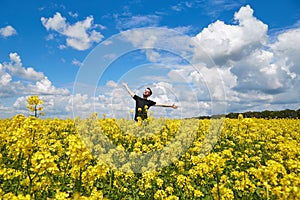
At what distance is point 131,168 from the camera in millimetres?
6941

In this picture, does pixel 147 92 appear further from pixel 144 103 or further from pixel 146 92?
pixel 144 103

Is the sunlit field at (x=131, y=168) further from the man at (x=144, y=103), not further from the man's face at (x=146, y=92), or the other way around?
the man's face at (x=146, y=92)

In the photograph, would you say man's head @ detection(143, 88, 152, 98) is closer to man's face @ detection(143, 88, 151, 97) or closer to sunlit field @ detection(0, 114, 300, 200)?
man's face @ detection(143, 88, 151, 97)

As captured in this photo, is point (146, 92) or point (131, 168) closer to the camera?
point (131, 168)

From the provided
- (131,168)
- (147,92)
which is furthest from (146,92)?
(131,168)

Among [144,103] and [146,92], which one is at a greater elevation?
[146,92]

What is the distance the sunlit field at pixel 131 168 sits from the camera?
3783 mm

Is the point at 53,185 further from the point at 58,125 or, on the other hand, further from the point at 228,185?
the point at 58,125

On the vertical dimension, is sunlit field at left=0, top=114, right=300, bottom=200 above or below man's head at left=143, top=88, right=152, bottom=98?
below

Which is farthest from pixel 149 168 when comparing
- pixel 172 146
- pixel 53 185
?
pixel 53 185

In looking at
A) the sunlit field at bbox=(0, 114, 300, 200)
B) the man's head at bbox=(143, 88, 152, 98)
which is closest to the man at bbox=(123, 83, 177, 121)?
the man's head at bbox=(143, 88, 152, 98)

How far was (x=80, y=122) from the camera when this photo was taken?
10.8 meters

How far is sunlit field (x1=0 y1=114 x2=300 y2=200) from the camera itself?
3783 millimetres

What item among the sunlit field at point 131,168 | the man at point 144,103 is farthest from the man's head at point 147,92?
the sunlit field at point 131,168
